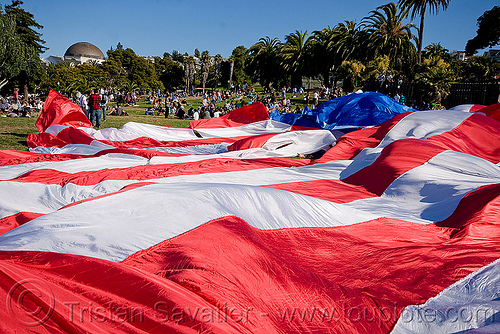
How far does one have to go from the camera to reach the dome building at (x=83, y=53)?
439 ft

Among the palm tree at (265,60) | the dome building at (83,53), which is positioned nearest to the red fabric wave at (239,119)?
the palm tree at (265,60)

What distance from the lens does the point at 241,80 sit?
64.8 meters

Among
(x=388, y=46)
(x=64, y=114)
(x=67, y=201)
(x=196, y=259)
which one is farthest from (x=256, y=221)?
(x=388, y=46)

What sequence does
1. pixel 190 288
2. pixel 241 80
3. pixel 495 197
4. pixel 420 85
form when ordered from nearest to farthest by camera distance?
pixel 190 288
pixel 495 197
pixel 420 85
pixel 241 80

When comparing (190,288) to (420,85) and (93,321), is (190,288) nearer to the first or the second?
(93,321)

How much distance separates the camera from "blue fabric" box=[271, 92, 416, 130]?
33.1ft

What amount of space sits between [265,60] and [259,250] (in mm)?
48971

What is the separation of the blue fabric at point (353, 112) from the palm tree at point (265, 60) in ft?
123

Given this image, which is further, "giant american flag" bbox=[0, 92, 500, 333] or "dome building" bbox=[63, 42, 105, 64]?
"dome building" bbox=[63, 42, 105, 64]

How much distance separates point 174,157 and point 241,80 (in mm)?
59551

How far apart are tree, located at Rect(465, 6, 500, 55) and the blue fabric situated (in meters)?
47.3

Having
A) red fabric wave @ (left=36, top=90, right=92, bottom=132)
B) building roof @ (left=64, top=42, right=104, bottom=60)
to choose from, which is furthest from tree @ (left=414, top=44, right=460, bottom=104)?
building roof @ (left=64, top=42, right=104, bottom=60)

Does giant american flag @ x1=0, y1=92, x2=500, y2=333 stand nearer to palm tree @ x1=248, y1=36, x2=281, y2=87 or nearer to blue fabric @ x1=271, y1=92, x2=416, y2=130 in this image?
blue fabric @ x1=271, y1=92, x2=416, y2=130

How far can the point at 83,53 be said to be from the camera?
445 feet
